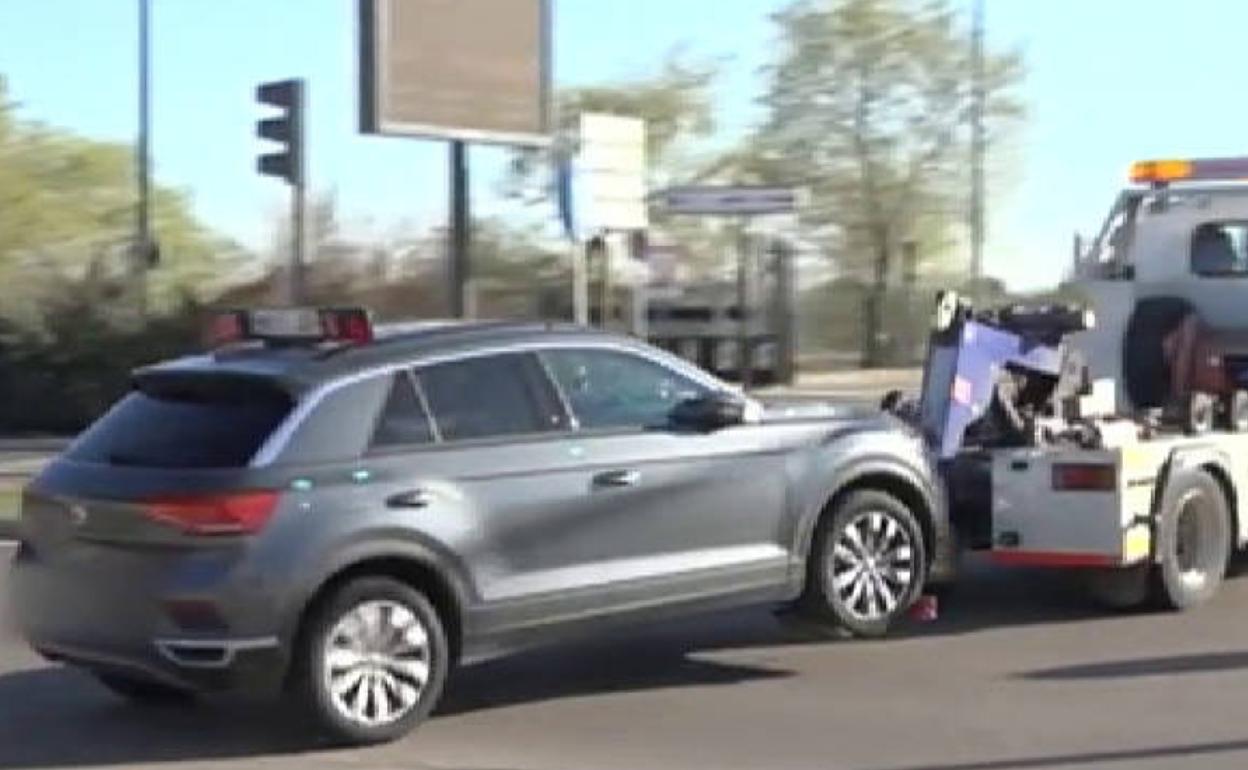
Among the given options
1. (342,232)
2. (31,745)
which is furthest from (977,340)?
(342,232)

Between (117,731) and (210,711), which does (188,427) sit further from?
(210,711)

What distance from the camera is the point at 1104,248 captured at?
15.5 metres

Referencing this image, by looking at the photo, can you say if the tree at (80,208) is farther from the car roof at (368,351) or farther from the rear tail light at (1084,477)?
the car roof at (368,351)

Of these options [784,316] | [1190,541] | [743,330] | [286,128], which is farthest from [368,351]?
[784,316]

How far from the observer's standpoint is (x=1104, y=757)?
9.18 m

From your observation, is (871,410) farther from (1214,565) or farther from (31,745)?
(31,745)

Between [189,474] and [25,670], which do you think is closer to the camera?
[189,474]

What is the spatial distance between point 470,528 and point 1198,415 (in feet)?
17.0

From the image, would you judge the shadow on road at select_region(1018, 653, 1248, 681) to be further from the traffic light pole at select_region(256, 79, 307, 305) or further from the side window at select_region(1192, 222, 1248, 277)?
the traffic light pole at select_region(256, 79, 307, 305)

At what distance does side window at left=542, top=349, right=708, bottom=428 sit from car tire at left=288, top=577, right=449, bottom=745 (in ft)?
4.01

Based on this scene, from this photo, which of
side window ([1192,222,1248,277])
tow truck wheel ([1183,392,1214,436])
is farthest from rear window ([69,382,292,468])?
side window ([1192,222,1248,277])

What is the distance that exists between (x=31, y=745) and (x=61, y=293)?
26.5m

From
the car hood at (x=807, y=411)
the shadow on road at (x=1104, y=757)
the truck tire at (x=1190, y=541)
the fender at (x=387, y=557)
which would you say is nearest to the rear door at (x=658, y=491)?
the car hood at (x=807, y=411)

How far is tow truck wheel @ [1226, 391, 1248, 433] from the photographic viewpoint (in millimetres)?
13633
